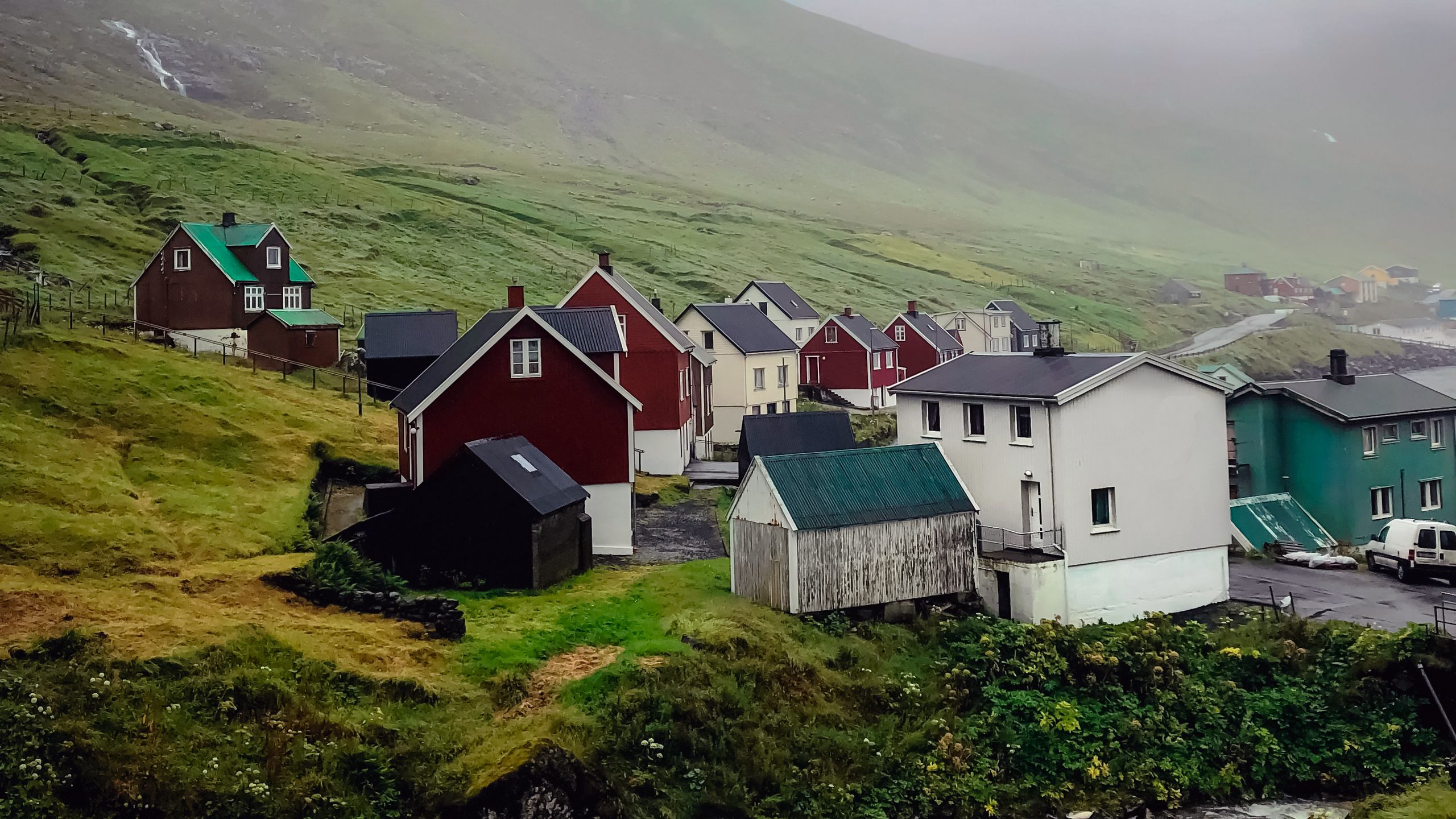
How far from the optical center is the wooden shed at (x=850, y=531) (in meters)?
28.1

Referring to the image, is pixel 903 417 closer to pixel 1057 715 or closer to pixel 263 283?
pixel 1057 715

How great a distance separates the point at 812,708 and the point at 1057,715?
19.0 ft

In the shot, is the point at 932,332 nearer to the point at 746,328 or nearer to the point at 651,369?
the point at 746,328

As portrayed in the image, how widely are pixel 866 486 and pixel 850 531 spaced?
1835 millimetres

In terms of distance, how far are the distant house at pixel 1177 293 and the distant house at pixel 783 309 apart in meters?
114

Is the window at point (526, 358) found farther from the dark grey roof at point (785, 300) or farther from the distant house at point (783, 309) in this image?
the dark grey roof at point (785, 300)

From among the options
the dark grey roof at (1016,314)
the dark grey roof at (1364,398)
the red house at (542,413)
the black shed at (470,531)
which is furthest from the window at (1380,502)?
the dark grey roof at (1016,314)

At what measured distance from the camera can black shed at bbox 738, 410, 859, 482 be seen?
46438mm

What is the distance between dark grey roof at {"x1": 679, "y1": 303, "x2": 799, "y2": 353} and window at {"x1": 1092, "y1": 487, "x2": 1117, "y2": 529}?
35.3m

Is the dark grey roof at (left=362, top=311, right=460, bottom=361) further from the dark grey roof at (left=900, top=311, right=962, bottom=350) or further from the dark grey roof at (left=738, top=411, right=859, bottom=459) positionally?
the dark grey roof at (left=900, top=311, right=962, bottom=350)

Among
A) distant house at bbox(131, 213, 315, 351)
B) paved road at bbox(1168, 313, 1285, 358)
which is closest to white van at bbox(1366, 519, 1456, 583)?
distant house at bbox(131, 213, 315, 351)

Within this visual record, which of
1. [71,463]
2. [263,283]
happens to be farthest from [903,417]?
[263,283]

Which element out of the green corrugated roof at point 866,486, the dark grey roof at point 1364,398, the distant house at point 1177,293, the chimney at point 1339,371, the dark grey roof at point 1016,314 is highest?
the distant house at point 1177,293

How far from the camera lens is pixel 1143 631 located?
2861 cm
